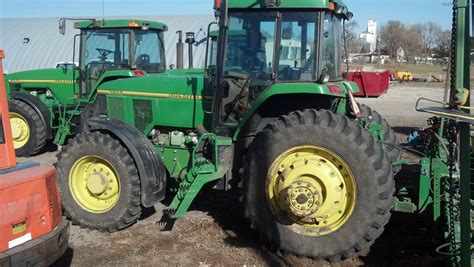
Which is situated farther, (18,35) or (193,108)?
(18,35)

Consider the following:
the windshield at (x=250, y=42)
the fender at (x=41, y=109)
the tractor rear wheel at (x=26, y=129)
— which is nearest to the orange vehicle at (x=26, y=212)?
the windshield at (x=250, y=42)

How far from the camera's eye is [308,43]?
4812 millimetres

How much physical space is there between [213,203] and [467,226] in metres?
3.80

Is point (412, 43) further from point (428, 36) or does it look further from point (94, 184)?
point (94, 184)

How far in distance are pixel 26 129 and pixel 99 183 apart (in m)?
4.74

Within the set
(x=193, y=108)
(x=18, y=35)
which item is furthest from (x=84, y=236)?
(x=18, y=35)

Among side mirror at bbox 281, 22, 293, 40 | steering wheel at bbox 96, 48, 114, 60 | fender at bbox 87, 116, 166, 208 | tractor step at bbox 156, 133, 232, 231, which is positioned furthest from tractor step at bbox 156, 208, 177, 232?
steering wheel at bbox 96, 48, 114, 60

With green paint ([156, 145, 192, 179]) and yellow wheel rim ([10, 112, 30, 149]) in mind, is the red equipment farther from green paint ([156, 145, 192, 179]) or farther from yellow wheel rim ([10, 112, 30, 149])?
yellow wheel rim ([10, 112, 30, 149])

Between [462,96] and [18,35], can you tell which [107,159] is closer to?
[462,96]

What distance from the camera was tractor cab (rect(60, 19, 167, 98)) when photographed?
9.55 m

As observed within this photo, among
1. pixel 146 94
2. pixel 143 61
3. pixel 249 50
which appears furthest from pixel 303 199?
pixel 143 61

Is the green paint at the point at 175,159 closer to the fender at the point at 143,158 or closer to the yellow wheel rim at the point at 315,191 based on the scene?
the fender at the point at 143,158

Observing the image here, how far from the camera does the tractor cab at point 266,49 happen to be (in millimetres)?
4762

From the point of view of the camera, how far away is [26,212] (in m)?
3.54
